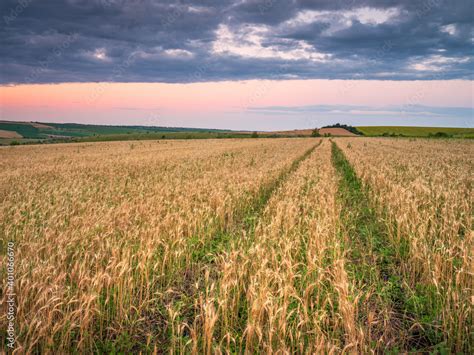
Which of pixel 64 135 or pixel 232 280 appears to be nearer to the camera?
pixel 232 280

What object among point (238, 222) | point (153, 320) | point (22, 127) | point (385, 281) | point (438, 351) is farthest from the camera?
point (22, 127)

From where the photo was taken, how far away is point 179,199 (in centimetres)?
908

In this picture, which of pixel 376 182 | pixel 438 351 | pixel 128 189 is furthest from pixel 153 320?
pixel 376 182

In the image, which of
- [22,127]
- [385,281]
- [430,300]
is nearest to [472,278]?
[430,300]

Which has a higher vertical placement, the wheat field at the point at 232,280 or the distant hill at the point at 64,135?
Answer: the distant hill at the point at 64,135

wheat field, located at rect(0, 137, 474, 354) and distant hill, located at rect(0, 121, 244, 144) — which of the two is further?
distant hill, located at rect(0, 121, 244, 144)

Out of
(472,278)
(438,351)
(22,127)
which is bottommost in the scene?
(438,351)

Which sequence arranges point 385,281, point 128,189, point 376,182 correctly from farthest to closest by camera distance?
point 376,182 → point 128,189 → point 385,281

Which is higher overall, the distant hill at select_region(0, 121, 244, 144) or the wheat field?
the distant hill at select_region(0, 121, 244, 144)

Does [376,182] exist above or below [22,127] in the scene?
below

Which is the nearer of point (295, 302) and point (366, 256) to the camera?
point (295, 302)

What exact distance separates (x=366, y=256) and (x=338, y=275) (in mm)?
2158

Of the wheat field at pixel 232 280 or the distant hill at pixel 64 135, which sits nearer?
the wheat field at pixel 232 280

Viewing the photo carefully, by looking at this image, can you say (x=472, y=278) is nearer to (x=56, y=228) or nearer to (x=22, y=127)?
(x=56, y=228)
